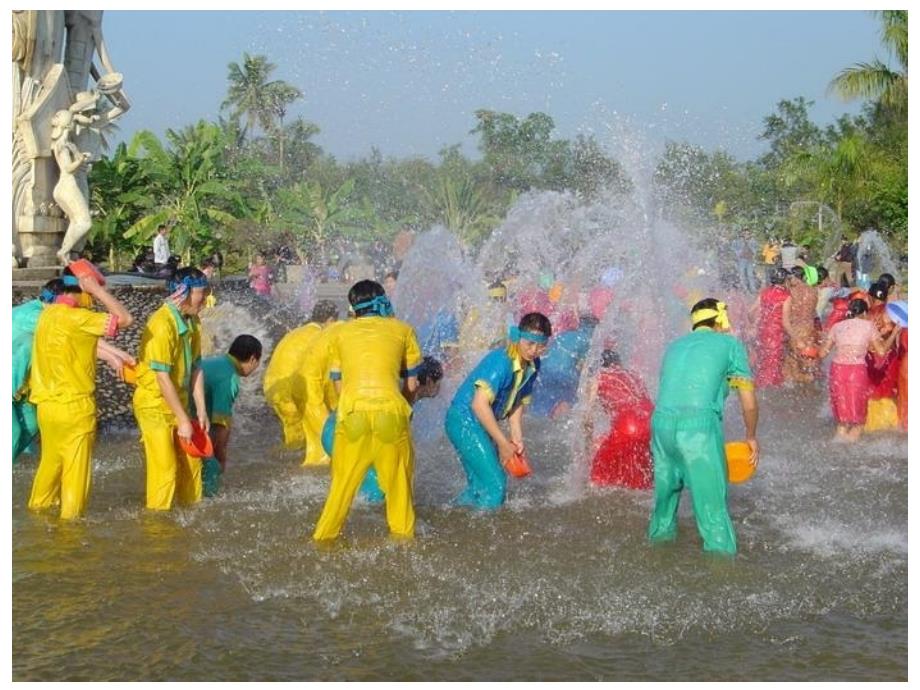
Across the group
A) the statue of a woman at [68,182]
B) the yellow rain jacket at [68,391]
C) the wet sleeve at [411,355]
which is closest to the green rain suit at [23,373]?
the yellow rain jacket at [68,391]

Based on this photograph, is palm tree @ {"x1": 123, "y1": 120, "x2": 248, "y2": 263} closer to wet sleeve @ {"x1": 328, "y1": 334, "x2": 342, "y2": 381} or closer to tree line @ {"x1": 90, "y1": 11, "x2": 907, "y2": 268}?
tree line @ {"x1": 90, "y1": 11, "x2": 907, "y2": 268}

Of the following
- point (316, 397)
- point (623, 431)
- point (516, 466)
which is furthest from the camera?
point (316, 397)

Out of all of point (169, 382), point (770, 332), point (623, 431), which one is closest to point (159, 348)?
point (169, 382)

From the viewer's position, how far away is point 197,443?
26.3 ft

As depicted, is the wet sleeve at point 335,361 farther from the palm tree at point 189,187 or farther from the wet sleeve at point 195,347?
the palm tree at point 189,187

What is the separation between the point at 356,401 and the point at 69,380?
208 centimetres

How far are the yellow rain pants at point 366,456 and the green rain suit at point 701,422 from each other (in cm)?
149

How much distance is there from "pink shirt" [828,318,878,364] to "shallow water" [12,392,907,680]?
2700mm

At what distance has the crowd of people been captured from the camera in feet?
23.0

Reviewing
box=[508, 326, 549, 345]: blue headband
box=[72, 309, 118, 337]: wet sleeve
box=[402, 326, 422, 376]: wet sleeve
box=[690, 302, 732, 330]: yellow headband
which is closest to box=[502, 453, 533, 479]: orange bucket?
box=[508, 326, 549, 345]: blue headband

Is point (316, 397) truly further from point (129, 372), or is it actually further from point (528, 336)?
point (528, 336)

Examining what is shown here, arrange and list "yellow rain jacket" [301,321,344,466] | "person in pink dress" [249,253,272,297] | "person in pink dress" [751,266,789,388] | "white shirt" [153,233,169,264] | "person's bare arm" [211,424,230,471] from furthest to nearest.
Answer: "person in pink dress" [249,253,272,297], "white shirt" [153,233,169,264], "person in pink dress" [751,266,789,388], "yellow rain jacket" [301,321,344,466], "person's bare arm" [211,424,230,471]

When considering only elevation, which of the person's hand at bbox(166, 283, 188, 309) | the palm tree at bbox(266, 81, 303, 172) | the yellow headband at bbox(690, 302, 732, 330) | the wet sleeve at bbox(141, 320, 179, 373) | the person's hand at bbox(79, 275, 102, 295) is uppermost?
the palm tree at bbox(266, 81, 303, 172)

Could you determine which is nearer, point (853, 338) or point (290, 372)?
point (290, 372)
